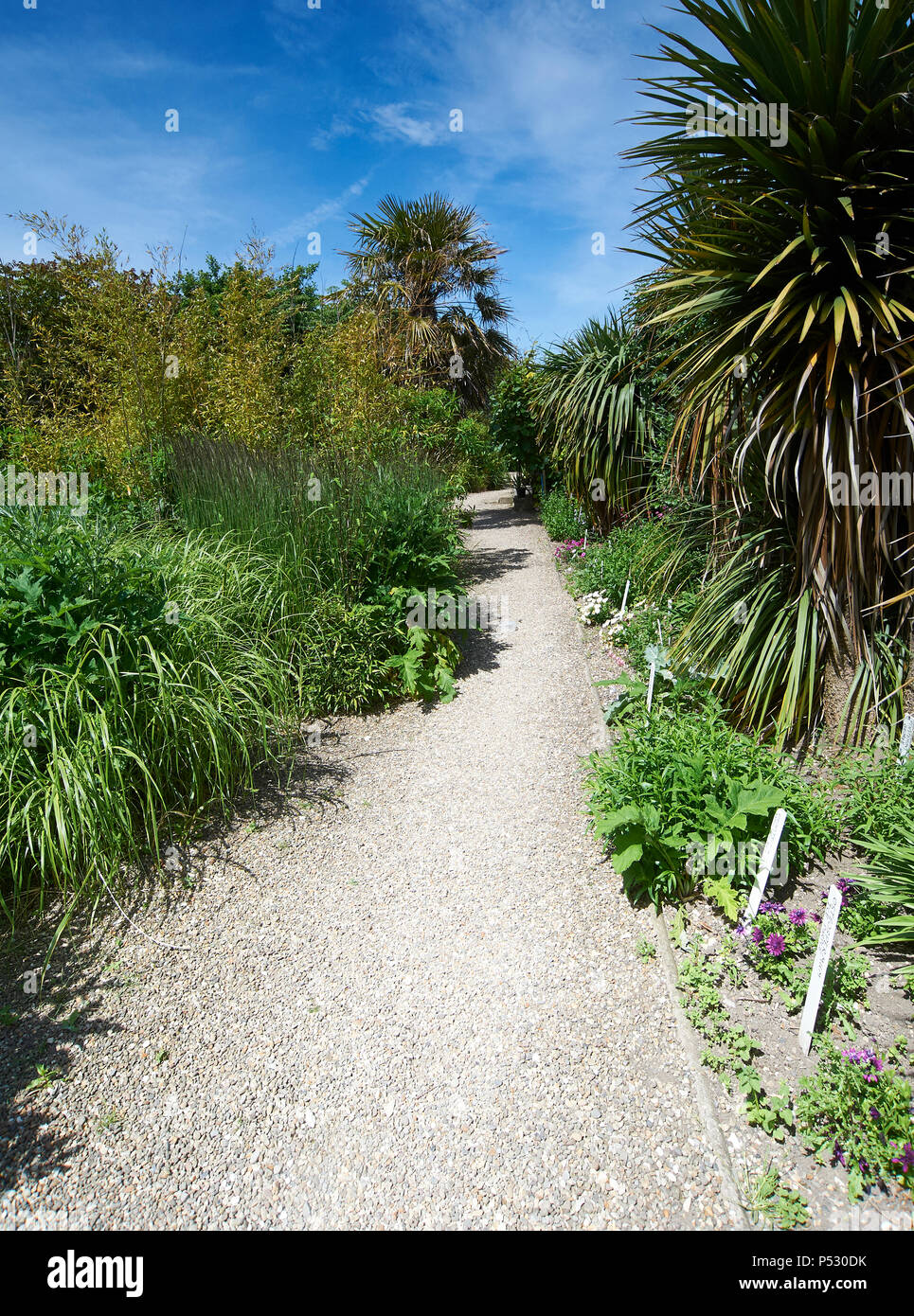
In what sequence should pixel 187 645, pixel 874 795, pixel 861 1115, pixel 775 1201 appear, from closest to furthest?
pixel 775 1201
pixel 861 1115
pixel 874 795
pixel 187 645

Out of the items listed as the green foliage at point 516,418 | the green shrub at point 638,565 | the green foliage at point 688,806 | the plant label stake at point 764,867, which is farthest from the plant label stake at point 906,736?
the green foliage at point 516,418

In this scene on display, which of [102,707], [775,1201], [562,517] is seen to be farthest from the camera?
[562,517]

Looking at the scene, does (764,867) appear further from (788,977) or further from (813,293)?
(813,293)

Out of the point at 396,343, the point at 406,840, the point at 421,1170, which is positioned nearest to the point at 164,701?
the point at 406,840

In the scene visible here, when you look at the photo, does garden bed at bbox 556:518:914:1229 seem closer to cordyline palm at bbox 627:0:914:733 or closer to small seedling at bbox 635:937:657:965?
small seedling at bbox 635:937:657:965

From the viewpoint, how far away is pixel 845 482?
308 cm

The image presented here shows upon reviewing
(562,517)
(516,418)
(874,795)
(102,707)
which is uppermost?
(516,418)

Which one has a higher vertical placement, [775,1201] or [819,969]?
[819,969]

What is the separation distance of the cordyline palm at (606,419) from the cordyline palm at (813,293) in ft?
11.9

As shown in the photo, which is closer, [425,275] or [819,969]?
[819,969]

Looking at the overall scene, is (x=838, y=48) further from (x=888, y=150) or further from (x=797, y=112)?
(x=888, y=150)

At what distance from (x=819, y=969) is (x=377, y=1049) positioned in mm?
1497

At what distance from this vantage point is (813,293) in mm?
3158

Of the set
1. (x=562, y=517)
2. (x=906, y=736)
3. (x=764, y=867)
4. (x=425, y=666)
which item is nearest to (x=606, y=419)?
(x=562, y=517)
